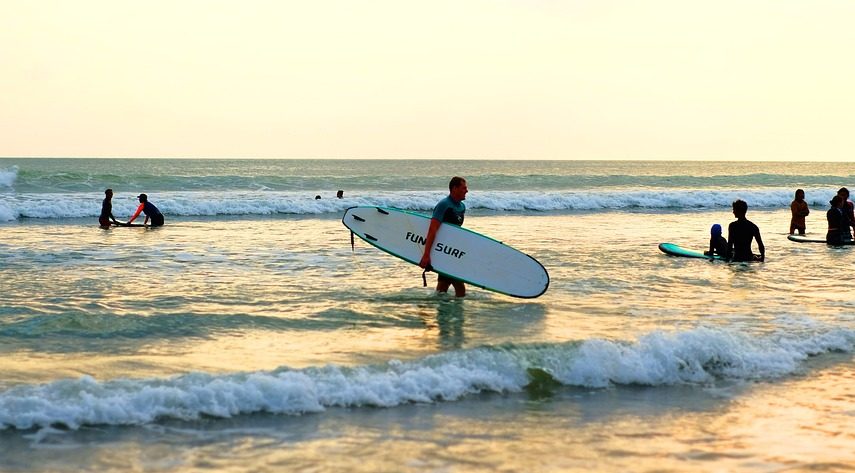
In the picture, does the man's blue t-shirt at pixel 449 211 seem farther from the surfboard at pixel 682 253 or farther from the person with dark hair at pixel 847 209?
the person with dark hair at pixel 847 209

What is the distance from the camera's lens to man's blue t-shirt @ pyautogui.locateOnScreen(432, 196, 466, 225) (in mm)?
10836

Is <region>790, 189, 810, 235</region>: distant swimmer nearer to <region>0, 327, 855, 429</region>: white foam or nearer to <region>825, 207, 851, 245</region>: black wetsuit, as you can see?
<region>825, 207, 851, 245</region>: black wetsuit

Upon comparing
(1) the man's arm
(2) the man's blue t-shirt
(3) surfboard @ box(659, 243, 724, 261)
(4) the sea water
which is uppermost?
(2) the man's blue t-shirt

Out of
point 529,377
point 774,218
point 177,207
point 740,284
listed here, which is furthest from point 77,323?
point 774,218

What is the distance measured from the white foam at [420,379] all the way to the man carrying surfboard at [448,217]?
278 cm

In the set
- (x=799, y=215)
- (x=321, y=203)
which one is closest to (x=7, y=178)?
(x=321, y=203)

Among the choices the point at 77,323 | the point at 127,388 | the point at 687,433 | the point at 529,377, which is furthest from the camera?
the point at 77,323

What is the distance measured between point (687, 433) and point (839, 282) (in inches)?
326

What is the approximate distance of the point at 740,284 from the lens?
12.8m

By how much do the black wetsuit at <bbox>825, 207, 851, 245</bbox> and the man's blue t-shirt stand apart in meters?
10.8

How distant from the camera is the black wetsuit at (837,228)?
18297 millimetres

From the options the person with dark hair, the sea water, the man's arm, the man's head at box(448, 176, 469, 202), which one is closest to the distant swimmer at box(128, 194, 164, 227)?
the sea water

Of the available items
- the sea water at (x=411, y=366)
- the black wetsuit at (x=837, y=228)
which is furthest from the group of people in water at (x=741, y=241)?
the black wetsuit at (x=837, y=228)

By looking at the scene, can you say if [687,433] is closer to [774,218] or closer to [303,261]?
[303,261]
